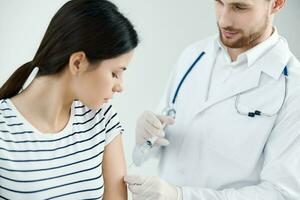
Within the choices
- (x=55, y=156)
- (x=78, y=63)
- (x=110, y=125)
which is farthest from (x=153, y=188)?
(x=78, y=63)

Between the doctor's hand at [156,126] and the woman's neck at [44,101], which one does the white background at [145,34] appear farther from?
the woman's neck at [44,101]

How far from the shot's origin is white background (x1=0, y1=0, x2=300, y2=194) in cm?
209

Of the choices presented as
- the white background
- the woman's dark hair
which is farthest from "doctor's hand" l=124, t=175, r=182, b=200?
the white background

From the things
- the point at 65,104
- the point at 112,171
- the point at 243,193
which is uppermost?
the point at 65,104

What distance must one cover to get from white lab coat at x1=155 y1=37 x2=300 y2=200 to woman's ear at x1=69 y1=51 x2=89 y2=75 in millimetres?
520

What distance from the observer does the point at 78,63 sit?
1198 mm

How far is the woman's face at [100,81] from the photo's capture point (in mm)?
1213

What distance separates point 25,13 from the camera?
2090mm

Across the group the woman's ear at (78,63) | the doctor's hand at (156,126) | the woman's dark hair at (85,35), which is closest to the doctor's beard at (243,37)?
the doctor's hand at (156,126)

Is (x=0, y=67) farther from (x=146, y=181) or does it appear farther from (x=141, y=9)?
(x=146, y=181)

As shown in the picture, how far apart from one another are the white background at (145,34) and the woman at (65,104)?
32.2 inches

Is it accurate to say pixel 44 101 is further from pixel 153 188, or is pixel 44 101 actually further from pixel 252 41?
pixel 252 41

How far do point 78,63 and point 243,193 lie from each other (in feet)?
2.18

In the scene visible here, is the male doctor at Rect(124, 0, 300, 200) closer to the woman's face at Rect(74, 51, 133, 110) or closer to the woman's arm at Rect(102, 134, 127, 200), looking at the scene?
the woman's arm at Rect(102, 134, 127, 200)
